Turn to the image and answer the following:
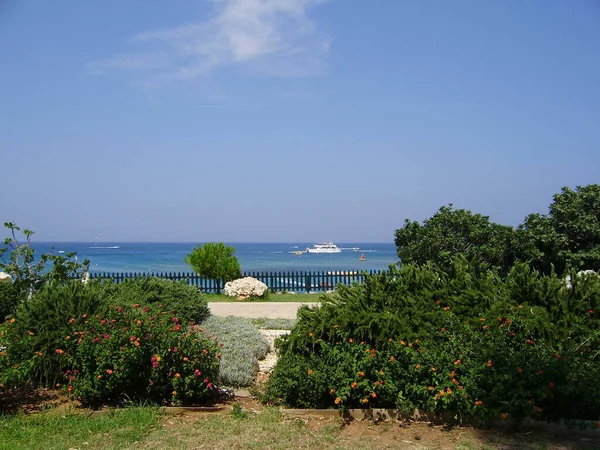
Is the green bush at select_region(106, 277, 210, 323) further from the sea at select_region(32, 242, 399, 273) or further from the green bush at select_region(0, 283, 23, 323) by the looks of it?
the sea at select_region(32, 242, 399, 273)

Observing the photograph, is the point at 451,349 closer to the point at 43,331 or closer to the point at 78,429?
the point at 78,429

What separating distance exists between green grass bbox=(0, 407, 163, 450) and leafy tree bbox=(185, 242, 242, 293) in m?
16.9

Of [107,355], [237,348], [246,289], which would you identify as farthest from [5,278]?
[107,355]

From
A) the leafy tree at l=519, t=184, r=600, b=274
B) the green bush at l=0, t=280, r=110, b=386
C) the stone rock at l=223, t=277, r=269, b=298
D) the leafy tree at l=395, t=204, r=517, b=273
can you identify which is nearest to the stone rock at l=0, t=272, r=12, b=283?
the green bush at l=0, t=280, r=110, b=386

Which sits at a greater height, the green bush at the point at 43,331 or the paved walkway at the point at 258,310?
the green bush at the point at 43,331

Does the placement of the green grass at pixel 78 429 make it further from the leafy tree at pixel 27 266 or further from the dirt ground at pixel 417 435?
the leafy tree at pixel 27 266

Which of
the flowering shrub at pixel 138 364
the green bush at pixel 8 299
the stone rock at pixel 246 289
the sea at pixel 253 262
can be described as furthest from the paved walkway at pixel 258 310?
the sea at pixel 253 262

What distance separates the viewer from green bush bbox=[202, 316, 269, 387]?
255 inches

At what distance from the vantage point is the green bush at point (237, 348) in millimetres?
6469

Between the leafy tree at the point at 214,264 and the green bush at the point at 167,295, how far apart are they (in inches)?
490

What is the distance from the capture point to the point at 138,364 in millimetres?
5297

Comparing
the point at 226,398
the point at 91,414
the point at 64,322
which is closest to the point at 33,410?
the point at 91,414

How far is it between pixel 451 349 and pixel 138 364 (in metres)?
3.19

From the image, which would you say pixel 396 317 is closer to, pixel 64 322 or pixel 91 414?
pixel 91 414
